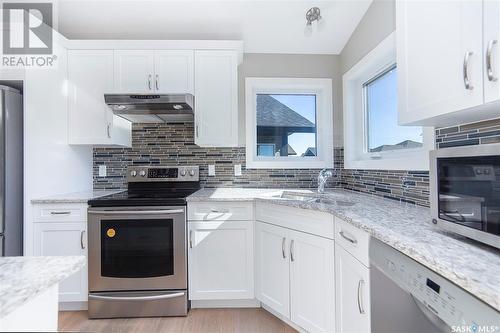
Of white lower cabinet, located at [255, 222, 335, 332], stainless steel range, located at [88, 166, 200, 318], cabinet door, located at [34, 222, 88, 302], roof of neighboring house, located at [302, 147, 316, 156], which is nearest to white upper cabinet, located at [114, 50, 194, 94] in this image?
stainless steel range, located at [88, 166, 200, 318]

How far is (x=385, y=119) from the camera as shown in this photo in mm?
1991

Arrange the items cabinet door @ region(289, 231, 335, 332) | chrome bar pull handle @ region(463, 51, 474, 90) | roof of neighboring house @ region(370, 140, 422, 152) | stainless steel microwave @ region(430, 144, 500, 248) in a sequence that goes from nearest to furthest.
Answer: stainless steel microwave @ region(430, 144, 500, 248) < chrome bar pull handle @ region(463, 51, 474, 90) < cabinet door @ region(289, 231, 335, 332) < roof of neighboring house @ region(370, 140, 422, 152)

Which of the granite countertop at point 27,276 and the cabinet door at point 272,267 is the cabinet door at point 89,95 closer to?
the cabinet door at point 272,267

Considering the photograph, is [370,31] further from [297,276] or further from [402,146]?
[297,276]

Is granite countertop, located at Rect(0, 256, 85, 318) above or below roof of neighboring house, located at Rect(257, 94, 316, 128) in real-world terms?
below

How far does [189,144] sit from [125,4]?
1235 millimetres

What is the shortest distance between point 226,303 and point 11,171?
1823 millimetres

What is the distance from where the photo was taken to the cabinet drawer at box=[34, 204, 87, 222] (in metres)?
1.85

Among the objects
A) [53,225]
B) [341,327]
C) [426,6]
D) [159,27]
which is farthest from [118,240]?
[426,6]

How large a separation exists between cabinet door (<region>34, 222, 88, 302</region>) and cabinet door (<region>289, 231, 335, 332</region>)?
5.03 feet

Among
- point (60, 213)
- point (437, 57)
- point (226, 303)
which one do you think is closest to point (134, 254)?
point (60, 213)

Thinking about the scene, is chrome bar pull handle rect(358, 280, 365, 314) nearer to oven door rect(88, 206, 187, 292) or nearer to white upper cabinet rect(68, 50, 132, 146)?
oven door rect(88, 206, 187, 292)

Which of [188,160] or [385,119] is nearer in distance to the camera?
[385,119]

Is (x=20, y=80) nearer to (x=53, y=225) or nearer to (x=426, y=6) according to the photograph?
(x=53, y=225)
